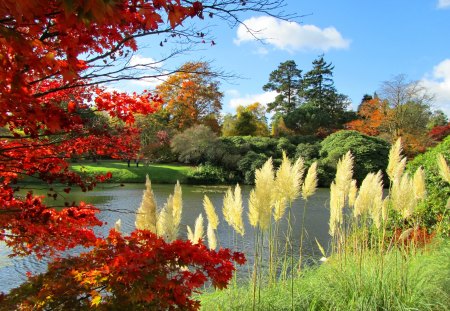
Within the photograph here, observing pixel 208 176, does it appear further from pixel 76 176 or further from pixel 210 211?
pixel 76 176

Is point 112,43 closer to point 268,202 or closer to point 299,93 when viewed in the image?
point 268,202

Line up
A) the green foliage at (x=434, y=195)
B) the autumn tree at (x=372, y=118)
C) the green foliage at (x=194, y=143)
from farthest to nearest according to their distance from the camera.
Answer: the autumn tree at (x=372, y=118) < the green foliage at (x=194, y=143) < the green foliage at (x=434, y=195)

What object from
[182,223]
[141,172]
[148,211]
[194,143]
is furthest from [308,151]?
[148,211]

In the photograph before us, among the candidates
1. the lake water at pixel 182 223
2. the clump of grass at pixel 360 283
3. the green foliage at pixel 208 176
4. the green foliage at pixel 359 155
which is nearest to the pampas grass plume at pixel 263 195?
the clump of grass at pixel 360 283

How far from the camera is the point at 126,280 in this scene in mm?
2109

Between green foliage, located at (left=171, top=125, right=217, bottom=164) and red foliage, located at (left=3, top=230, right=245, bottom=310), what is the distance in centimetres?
2507

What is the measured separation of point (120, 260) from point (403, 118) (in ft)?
101

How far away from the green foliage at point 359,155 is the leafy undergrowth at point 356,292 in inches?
880

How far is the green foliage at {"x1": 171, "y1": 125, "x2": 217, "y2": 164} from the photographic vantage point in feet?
90.4

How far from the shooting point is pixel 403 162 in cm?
373

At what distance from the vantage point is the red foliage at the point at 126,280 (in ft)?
6.97

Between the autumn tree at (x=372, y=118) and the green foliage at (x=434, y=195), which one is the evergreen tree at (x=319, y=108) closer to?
the autumn tree at (x=372, y=118)

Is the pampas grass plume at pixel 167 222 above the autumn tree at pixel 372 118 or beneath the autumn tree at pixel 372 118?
beneath

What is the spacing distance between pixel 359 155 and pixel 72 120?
26.6 metres
